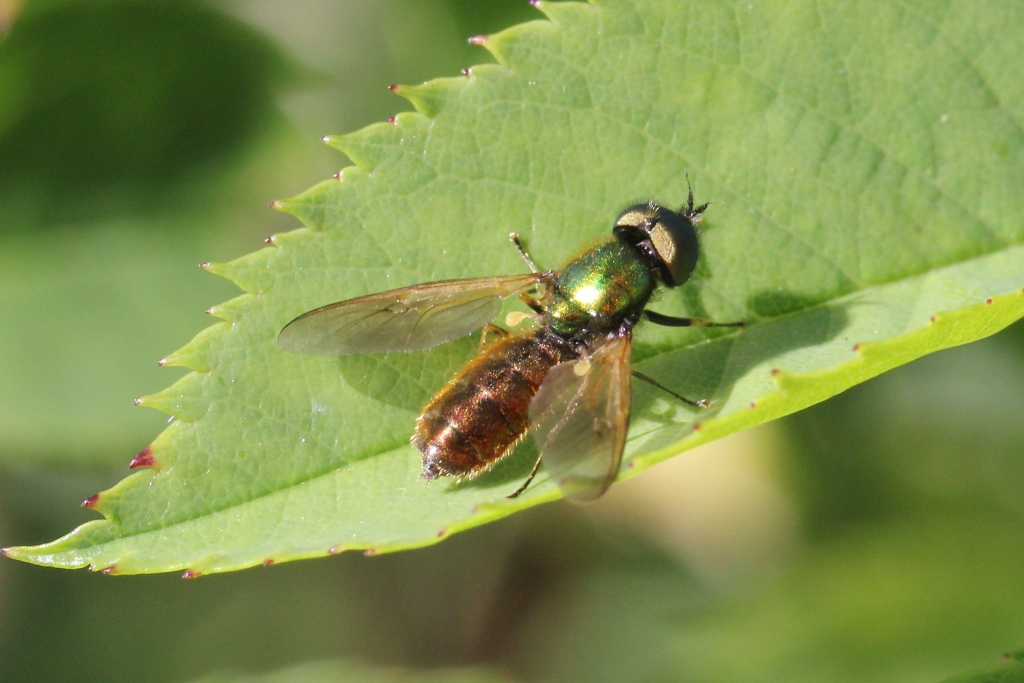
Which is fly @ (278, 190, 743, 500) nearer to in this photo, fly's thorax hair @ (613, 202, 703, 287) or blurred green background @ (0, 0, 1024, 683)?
fly's thorax hair @ (613, 202, 703, 287)

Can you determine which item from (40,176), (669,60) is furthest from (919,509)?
(40,176)

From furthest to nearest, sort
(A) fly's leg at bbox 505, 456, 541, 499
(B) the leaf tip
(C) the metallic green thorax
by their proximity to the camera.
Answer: (C) the metallic green thorax, (A) fly's leg at bbox 505, 456, 541, 499, (B) the leaf tip

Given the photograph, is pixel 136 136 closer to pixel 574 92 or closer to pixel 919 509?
pixel 574 92

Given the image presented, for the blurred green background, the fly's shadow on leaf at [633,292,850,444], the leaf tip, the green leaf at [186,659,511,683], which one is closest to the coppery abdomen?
the fly's shadow on leaf at [633,292,850,444]

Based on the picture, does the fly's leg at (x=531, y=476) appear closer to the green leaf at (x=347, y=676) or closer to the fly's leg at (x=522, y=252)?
the fly's leg at (x=522, y=252)

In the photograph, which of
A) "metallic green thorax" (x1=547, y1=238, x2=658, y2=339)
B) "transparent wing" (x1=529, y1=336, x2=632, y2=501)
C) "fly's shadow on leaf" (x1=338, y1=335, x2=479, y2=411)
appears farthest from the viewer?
"metallic green thorax" (x1=547, y1=238, x2=658, y2=339)

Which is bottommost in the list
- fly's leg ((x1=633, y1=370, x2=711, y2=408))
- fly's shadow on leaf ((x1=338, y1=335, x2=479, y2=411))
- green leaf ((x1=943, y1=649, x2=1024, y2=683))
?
green leaf ((x1=943, y1=649, x2=1024, y2=683))

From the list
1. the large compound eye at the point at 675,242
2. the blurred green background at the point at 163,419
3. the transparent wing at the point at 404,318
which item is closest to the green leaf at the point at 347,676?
the blurred green background at the point at 163,419
